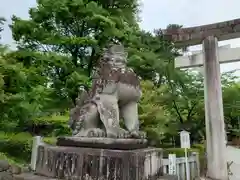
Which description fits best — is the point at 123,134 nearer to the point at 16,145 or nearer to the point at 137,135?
the point at 137,135

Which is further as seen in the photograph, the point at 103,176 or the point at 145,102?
the point at 145,102

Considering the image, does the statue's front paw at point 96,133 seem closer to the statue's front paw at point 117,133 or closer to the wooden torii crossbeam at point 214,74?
the statue's front paw at point 117,133

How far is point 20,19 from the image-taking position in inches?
323

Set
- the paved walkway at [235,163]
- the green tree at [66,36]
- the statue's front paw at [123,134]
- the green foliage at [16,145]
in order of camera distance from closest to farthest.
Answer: the statue's front paw at [123,134], the green foliage at [16,145], the green tree at [66,36], the paved walkway at [235,163]

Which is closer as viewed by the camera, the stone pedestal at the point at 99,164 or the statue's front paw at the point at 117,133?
the stone pedestal at the point at 99,164

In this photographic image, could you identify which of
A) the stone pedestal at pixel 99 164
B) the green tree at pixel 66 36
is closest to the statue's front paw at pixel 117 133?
the stone pedestal at pixel 99 164

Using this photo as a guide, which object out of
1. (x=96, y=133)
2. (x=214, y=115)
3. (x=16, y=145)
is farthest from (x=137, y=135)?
(x=16, y=145)

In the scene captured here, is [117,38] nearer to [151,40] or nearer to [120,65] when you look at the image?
[151,40]

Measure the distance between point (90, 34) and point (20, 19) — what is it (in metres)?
2.52

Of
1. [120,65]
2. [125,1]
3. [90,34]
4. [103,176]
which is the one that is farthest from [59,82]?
[103,176]

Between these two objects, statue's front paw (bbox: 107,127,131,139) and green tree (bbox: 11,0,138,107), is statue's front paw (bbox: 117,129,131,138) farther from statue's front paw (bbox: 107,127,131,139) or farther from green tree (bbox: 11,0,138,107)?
green tree (bbox: 11,0,138,107)

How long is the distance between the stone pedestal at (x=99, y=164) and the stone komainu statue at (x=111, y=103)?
0.26m

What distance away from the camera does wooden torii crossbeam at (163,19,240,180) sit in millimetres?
6562

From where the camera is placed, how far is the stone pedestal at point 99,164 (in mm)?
2166
